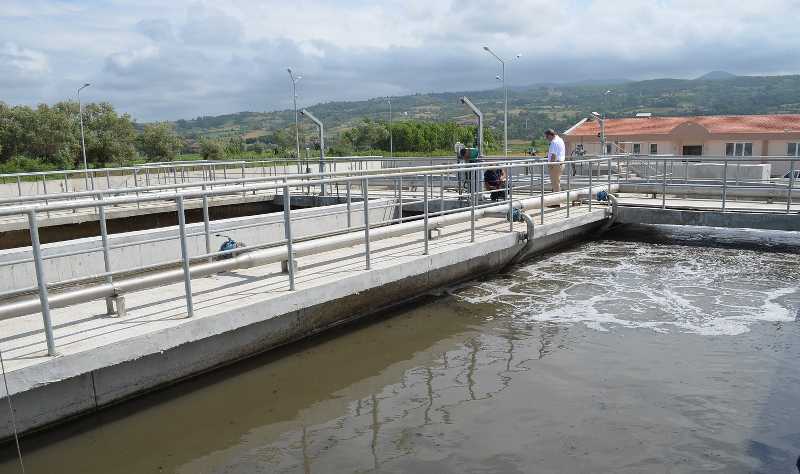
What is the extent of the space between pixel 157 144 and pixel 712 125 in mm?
48622

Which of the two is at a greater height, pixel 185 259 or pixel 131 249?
pixel 185 259

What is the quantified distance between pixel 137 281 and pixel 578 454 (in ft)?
15.1

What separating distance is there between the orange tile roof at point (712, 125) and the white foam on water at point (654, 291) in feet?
130

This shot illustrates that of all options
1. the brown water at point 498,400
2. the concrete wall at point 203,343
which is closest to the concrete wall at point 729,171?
the brown water at point 498,400

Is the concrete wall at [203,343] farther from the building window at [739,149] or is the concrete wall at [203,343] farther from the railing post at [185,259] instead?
the building window at [739,149]

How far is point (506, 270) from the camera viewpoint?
11930 millimetres

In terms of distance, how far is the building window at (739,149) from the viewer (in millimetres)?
47031

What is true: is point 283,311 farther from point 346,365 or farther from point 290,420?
point 290,420

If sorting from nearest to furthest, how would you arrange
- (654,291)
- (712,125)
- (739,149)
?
(654,291) → (739,149) → (712,125)

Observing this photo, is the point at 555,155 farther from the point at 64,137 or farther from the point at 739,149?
the point at 64,137

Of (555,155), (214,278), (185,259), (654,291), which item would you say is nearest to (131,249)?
(214,278)

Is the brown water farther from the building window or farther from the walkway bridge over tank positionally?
the building window

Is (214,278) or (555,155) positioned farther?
(555,155)

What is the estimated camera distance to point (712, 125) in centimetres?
4975
